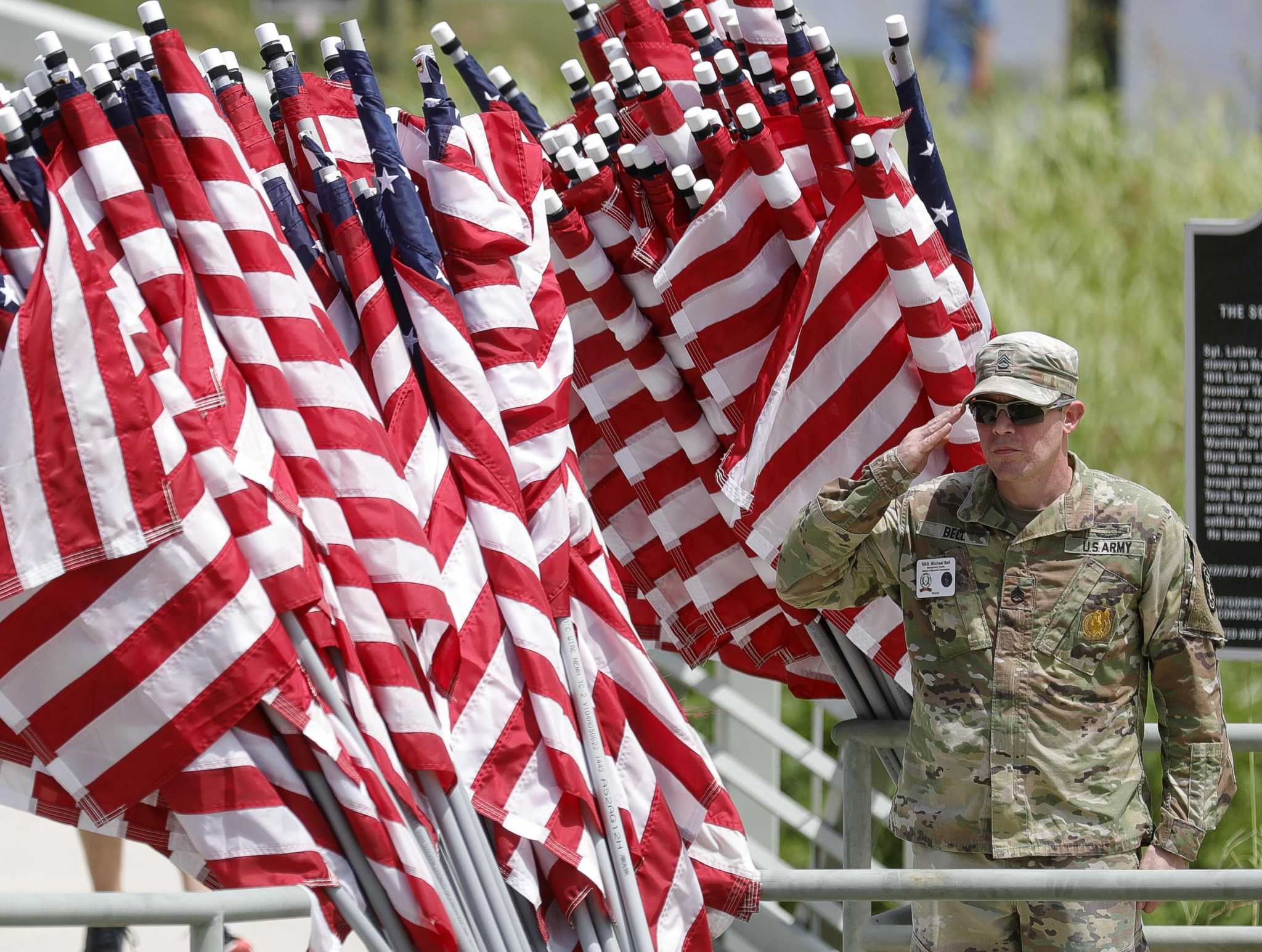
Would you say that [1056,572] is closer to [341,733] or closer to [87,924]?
[341,733]

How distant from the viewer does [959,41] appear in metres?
10.4

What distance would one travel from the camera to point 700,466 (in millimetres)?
4004

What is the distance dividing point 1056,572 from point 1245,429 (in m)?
2.24

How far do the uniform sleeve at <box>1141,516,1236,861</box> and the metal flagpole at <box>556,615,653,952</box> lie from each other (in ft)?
3.47

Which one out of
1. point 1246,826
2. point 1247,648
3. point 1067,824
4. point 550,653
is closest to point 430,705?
point 550,653

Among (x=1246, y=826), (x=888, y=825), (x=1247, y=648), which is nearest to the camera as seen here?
(x=888, y=825)

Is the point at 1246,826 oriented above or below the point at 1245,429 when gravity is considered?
below

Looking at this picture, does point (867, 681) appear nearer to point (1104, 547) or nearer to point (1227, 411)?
point (1104, 547)

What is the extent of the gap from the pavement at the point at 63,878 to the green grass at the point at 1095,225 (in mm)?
2968

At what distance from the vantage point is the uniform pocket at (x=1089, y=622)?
10.7 feet

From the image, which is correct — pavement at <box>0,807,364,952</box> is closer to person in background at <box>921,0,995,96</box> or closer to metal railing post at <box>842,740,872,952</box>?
metal railing post at <box>842,740,872,952</box>

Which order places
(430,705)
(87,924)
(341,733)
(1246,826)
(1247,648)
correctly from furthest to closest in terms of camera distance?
(1246,826), (1247,648), (430,705), (341,733), (87,924)

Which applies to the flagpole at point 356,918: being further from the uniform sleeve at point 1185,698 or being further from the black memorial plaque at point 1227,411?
the black memorial plaque at point 1227,411

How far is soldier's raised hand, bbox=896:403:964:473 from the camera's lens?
131 inches
